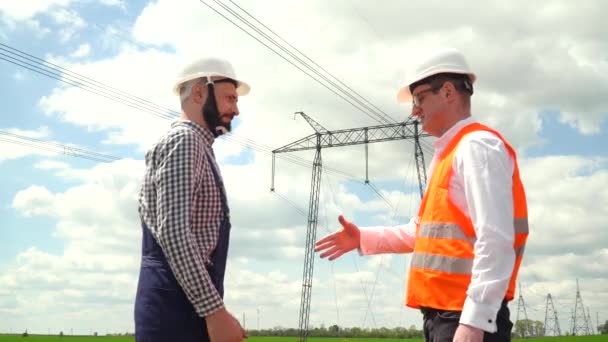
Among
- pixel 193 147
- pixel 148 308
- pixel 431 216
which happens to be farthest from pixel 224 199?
pixel 431 216

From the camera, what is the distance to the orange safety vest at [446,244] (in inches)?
143

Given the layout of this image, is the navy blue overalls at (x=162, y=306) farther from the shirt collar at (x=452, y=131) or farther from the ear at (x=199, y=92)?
the shirt collar at (x=452, y=131)

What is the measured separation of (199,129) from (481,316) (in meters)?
1.83

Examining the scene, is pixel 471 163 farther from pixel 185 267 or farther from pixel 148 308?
pixel 148 308

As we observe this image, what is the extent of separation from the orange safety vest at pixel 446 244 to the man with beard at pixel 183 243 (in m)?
1.07

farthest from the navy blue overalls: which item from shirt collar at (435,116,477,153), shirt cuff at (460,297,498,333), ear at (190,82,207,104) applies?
shirt collar at (435,116,477,153)

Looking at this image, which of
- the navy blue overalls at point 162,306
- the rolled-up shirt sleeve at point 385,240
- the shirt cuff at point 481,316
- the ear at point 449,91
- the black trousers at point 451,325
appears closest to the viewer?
the shirt cuff at point 481,316

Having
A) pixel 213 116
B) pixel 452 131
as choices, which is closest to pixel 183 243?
pixel 213 116

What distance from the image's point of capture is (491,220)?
133 inches

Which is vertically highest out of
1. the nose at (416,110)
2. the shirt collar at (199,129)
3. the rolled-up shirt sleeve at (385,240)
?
the nose at (416,110)

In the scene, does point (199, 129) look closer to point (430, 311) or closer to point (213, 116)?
point (213, 116)

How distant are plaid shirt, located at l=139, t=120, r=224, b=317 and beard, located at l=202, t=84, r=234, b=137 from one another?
9cm

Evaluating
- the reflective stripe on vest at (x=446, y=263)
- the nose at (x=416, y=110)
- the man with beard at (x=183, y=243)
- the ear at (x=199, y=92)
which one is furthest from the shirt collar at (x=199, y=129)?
the reflective stripe on vest at (x=446, y=263)

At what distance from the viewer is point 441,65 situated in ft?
13.7
